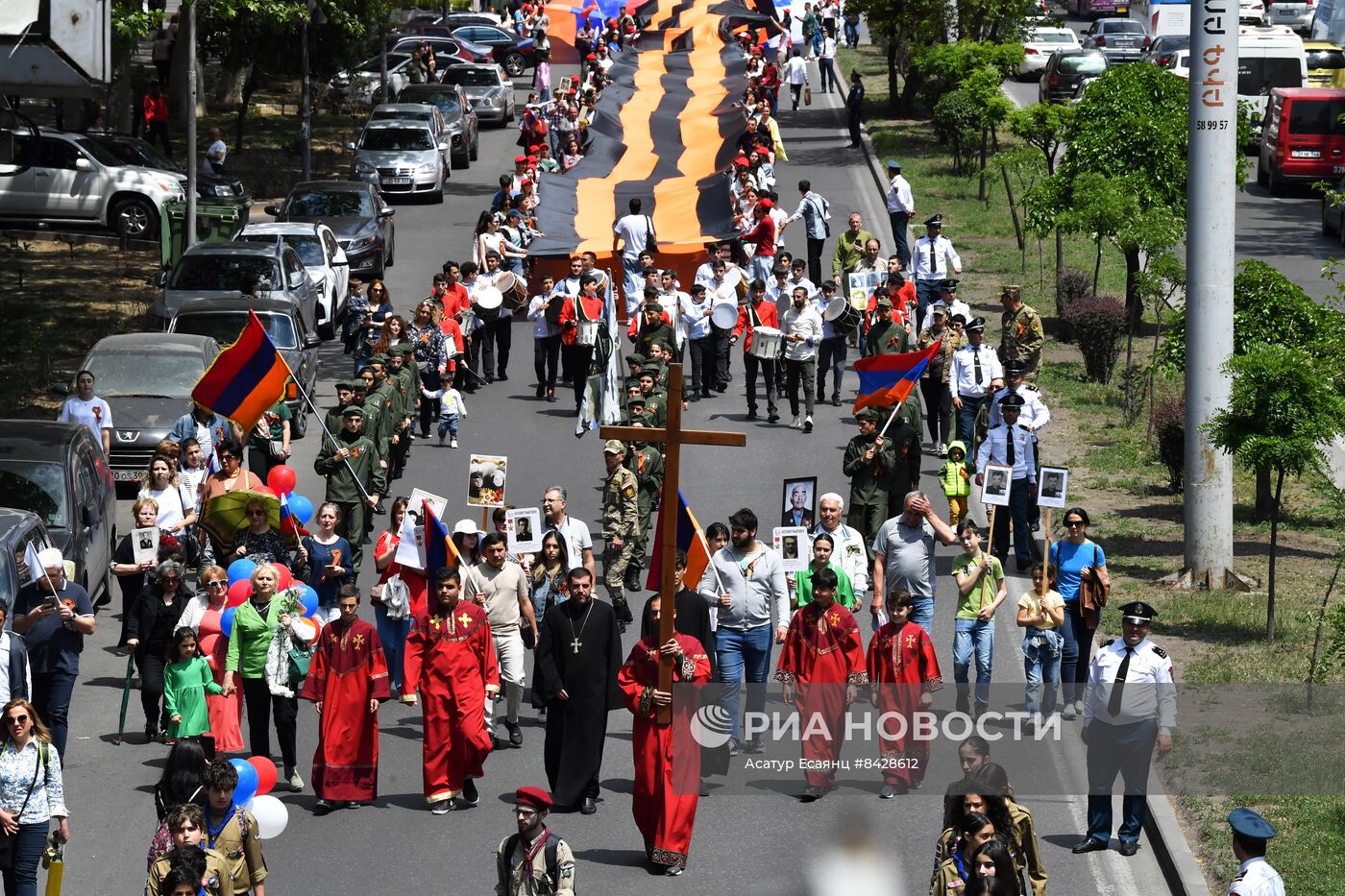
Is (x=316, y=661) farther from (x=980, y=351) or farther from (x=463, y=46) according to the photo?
(x=463, y=46)

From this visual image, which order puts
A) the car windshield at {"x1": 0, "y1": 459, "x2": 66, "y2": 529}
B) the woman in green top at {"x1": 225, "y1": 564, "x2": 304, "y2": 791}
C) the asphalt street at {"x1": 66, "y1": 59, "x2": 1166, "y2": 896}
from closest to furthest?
the asphalt street at {"x1": 66, "y1": 59, "x2": 1166, "y2": 896} < the woman in green top at {"x1": 225, "y1": 564, "x2": 304, "y2": 791} < the car windshield at {"x1": 0, "y1": 459, "x2": 66, "y2": 529}

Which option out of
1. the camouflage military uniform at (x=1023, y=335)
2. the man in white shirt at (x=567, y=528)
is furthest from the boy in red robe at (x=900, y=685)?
the camouflage military uniform at (x=1023, y=335)

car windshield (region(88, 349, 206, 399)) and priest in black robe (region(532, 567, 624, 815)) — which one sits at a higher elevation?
car windshield (region(88, 349, 206, 399))

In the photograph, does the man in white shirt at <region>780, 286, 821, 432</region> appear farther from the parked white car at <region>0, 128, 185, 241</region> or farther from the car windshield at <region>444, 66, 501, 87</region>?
the car windshield at <region>444, 66, 501, 87</region>

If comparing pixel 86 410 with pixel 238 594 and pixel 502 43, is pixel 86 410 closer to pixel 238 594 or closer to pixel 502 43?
pixel 238 594

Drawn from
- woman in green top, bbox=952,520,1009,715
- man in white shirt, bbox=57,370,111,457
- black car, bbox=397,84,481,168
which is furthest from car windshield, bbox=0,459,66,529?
black car, bbox=397,84,481,168

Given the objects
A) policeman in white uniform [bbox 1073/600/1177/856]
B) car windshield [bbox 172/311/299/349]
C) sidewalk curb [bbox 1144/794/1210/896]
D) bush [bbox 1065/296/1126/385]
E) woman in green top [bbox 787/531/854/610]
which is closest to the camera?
sidewalk curb [bbox 1144/794/1210/896]

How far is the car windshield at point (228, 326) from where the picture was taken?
24.3 metres

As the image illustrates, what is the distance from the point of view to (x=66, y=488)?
17.3 m

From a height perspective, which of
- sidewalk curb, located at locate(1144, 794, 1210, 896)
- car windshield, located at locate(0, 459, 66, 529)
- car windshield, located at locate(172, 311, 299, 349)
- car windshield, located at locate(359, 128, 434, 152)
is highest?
car windshield, located at locate(359, 128, 434, 152)

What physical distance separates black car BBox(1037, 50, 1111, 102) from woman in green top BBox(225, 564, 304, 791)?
3592 cm

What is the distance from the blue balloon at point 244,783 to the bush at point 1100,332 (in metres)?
17.8

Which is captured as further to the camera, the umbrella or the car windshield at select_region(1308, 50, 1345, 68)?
the car windshield at select_region(1308, 50, 1345, 68)

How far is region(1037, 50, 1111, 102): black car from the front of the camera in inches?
1847
